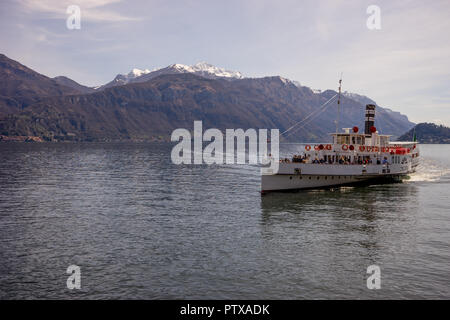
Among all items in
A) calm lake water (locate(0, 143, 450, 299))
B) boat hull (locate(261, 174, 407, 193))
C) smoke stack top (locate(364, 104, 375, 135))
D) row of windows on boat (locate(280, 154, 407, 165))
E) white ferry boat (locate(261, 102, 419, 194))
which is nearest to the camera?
calm lake water (locate(0, 143, 450, 299))

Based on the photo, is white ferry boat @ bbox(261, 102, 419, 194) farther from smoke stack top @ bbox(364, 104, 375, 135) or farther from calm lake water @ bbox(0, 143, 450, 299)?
calm lake water @ bbox(0, 143, 450, 299)

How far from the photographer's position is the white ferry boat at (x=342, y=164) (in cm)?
5662

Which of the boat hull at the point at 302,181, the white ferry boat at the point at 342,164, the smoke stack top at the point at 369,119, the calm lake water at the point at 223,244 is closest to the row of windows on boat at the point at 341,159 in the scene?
the white ferry boat at the point at 342,164

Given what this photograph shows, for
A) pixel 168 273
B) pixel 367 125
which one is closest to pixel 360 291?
pixel 168 273

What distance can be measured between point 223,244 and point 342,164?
37.3 metres

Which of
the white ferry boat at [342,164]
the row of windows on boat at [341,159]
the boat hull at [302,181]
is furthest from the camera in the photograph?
the row of windows on boat at [341,159]

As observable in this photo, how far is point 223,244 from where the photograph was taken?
30922mm

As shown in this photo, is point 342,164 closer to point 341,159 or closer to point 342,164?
point 342,164

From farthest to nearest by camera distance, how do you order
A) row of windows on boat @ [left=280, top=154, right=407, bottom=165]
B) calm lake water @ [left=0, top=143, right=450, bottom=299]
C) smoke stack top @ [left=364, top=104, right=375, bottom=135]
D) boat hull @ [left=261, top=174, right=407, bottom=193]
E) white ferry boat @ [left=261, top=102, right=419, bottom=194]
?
1. smoke stack top @ [left=364, top=104, right=375, bottom=135]
2. row of windows on boat @ [left=280, top=154, right=407, bottom=165]
3. white ferry boat @ [left=261, top=102, right=419, bottom=194]
4. boat hull @ [left=261, top=174, right=407, bottom=193]
5. calm lake water @ [left=0, top=143, right=450, bottom=299]

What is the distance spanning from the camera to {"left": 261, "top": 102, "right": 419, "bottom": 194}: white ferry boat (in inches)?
2229

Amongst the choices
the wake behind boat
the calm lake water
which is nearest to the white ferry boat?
the wake behind boat

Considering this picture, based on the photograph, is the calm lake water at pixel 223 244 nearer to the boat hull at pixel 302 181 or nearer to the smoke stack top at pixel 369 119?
the boat hull at pixel 302 181

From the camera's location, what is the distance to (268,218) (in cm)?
4128
